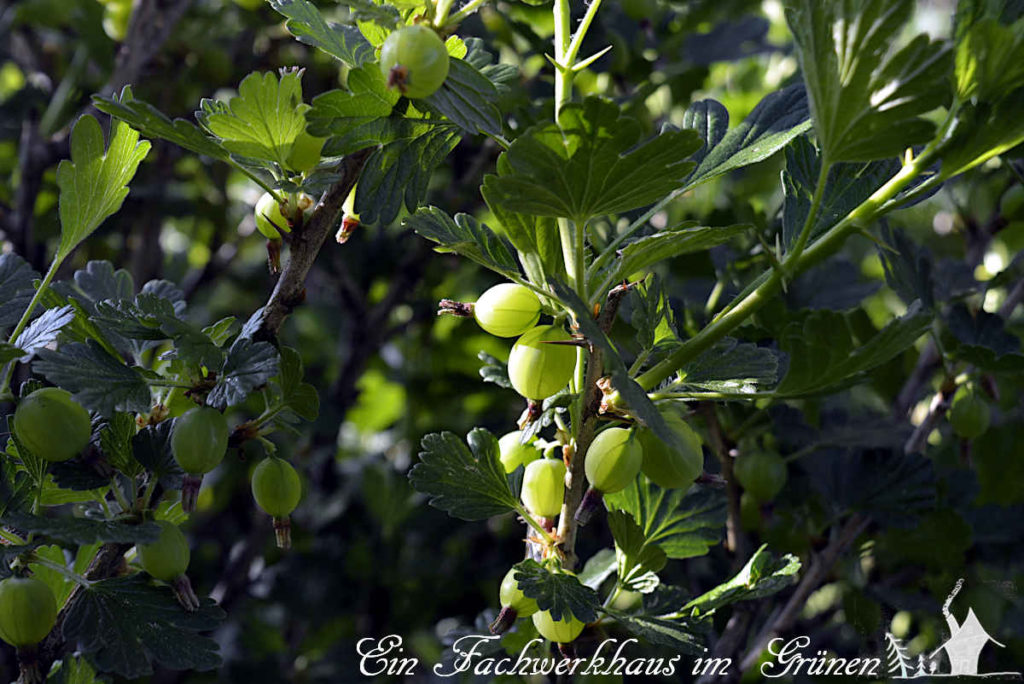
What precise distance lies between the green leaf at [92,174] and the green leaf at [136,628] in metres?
0.25

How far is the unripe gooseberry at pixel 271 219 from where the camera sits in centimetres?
62

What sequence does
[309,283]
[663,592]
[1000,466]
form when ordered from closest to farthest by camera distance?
[663,592], [1000,466], [309,283]

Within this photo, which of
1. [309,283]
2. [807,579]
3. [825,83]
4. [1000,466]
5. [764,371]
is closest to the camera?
[825,83]

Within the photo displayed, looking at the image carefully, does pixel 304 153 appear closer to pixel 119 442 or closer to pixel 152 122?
pixel 152 122

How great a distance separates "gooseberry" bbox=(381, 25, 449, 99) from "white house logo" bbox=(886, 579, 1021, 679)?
704 millimetres

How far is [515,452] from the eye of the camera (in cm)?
65

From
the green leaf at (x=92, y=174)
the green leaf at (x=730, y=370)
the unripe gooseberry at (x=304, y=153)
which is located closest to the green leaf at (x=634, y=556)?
the green leaf at (x=730, y=370)

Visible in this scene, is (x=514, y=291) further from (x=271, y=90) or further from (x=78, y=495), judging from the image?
(x=78, y=495)

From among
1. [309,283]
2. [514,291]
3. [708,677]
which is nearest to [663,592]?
[708,677]

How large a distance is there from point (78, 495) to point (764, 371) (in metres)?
0.52

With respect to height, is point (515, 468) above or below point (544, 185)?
below

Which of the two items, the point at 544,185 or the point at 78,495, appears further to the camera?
the point at 78,495

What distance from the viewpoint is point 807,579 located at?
2.84 feet

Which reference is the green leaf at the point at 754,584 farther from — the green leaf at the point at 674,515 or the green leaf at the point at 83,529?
the green leaf at the point at 83,529
